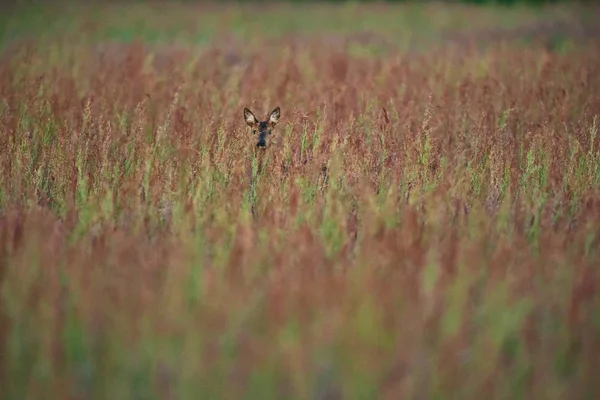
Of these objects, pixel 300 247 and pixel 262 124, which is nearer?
pixel 300 247

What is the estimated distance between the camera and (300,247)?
3229mm

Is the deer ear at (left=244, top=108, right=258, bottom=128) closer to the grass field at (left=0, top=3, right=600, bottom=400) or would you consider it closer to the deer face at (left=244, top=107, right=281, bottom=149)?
the deer face at (left=244, top=107, right=281, bottom=149)

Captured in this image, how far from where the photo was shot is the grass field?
2.55 m

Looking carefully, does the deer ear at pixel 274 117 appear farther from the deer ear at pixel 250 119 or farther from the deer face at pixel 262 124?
the deer ear at pixel 250 119

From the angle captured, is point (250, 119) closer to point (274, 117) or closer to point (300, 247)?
point (274, 117)

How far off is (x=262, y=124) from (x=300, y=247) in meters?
2.21

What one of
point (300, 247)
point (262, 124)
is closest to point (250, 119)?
point (262, 124)

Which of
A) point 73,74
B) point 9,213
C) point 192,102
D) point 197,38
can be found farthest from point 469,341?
point 197,38

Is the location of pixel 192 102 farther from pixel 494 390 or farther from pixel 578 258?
pixel 494 390

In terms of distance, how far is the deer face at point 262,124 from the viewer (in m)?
5.16

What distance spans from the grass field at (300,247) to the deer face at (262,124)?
0.38ft

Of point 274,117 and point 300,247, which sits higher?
point 274,117

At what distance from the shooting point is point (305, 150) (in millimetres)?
4875

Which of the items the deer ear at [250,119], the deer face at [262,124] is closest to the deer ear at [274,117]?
the deer face at [262,124]
